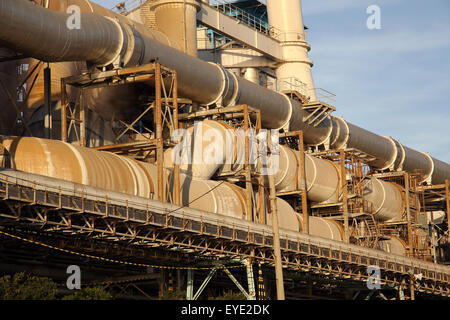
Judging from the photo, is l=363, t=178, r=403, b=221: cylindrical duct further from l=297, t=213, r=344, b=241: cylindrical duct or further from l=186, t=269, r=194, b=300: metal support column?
l=186, t=269, r=194, b=300: metal support column

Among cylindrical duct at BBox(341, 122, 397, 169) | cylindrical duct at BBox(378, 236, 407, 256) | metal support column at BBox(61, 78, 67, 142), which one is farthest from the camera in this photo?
cylindrical duct at BBox(341, 122, 397, 169)

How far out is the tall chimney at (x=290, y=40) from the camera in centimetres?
6312

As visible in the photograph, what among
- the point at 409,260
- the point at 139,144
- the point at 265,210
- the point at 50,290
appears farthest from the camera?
the point at 409,260

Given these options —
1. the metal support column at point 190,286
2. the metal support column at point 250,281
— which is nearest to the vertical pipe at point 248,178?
the metal support column at point 250,281

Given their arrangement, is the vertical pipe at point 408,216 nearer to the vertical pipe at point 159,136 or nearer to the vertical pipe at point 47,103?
the vertical pipe at point 159,136

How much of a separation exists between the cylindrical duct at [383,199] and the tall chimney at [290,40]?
27.9 feet

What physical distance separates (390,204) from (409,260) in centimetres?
941

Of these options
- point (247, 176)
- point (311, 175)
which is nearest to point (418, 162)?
point (311, 175)

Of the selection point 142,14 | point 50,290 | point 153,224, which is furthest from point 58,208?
point 142,14

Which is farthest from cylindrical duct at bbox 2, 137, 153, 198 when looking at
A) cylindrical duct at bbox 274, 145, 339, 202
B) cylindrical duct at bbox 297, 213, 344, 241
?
cylindrical duct at bbox 297, 213, 344, 241

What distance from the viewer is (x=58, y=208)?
2769 cm

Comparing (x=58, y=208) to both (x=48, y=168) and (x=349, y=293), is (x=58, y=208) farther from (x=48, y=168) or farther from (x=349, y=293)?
(x=349, y=293)

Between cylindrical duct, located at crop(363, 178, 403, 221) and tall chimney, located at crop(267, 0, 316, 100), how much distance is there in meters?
8.50

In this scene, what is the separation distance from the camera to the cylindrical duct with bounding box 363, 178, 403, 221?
5844 centimetres
